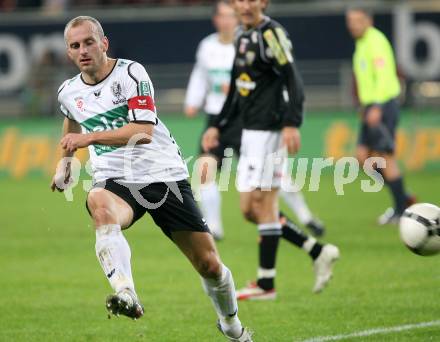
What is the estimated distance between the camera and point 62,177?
22.1 feet

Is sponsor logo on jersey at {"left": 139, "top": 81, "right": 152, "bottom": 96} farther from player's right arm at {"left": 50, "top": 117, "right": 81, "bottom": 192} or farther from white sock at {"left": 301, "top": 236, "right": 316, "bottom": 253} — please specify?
white sock at {"left": 301, "top": 236, "right": 316, "bottom": 253}

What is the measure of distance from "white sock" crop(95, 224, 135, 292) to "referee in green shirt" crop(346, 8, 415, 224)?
7.83 metres

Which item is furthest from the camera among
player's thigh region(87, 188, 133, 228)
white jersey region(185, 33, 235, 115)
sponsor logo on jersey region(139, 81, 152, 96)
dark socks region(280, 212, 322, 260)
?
white jersey region(185, 33, 235, 115)

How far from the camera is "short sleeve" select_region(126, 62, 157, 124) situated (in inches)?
254

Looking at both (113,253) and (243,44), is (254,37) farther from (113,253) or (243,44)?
(113,253)

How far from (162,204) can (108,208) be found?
1.42 ft

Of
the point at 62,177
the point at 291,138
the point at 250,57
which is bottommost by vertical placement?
the point at 291,138

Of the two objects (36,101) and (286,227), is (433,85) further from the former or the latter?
(286,227)

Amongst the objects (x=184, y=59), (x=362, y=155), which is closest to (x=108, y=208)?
(x=362, y=155)

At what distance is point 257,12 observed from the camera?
8922 mm

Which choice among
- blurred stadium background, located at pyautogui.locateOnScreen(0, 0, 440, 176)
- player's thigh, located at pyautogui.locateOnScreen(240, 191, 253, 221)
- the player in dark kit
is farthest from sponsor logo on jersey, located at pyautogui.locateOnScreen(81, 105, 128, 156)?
blurred stadium background, located at pyautogui.locateOnScreen(0, 0, 440, 176)

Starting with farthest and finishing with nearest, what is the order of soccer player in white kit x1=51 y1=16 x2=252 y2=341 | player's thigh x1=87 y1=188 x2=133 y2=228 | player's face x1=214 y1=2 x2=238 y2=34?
player's face x1=214 y1=2 x2=238 y2=34, soccer player in white kit x1=51 y1=16 x2=252 y2=341, player's thigh x1=87 y1=188 x2=133 y2=228

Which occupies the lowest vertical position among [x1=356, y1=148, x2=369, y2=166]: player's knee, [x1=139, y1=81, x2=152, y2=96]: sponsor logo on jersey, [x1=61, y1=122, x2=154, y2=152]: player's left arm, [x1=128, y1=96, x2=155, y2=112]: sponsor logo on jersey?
[x1=356, y1=148, x2=369, y2=166]: player's knee

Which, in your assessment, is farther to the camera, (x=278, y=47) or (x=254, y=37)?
(x=254, y=37)
